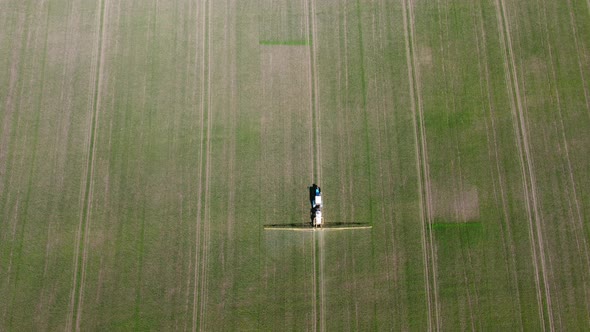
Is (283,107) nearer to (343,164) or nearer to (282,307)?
(343,164)

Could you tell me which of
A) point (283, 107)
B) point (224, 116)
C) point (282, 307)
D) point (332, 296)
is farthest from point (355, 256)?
point (224, 116)

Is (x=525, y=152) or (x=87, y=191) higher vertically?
(x=525, y=152)

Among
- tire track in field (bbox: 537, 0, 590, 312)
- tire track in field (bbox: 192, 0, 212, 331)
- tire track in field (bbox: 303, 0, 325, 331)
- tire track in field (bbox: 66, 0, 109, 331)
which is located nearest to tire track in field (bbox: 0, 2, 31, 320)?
tire track in field (bbox: 66, 0, 109, 331)

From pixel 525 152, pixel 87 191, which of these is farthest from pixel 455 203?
pixel 87 191

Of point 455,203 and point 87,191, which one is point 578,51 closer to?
point 455,203

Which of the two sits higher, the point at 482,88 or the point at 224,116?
the point at 482,88

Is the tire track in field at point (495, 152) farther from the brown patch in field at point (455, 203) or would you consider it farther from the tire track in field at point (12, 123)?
the tire track in field at point (12, 123)

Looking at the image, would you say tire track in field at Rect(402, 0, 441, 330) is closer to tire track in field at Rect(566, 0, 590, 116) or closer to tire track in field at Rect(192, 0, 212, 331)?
tire track in field at Rect(566, 0, 590, 116)
